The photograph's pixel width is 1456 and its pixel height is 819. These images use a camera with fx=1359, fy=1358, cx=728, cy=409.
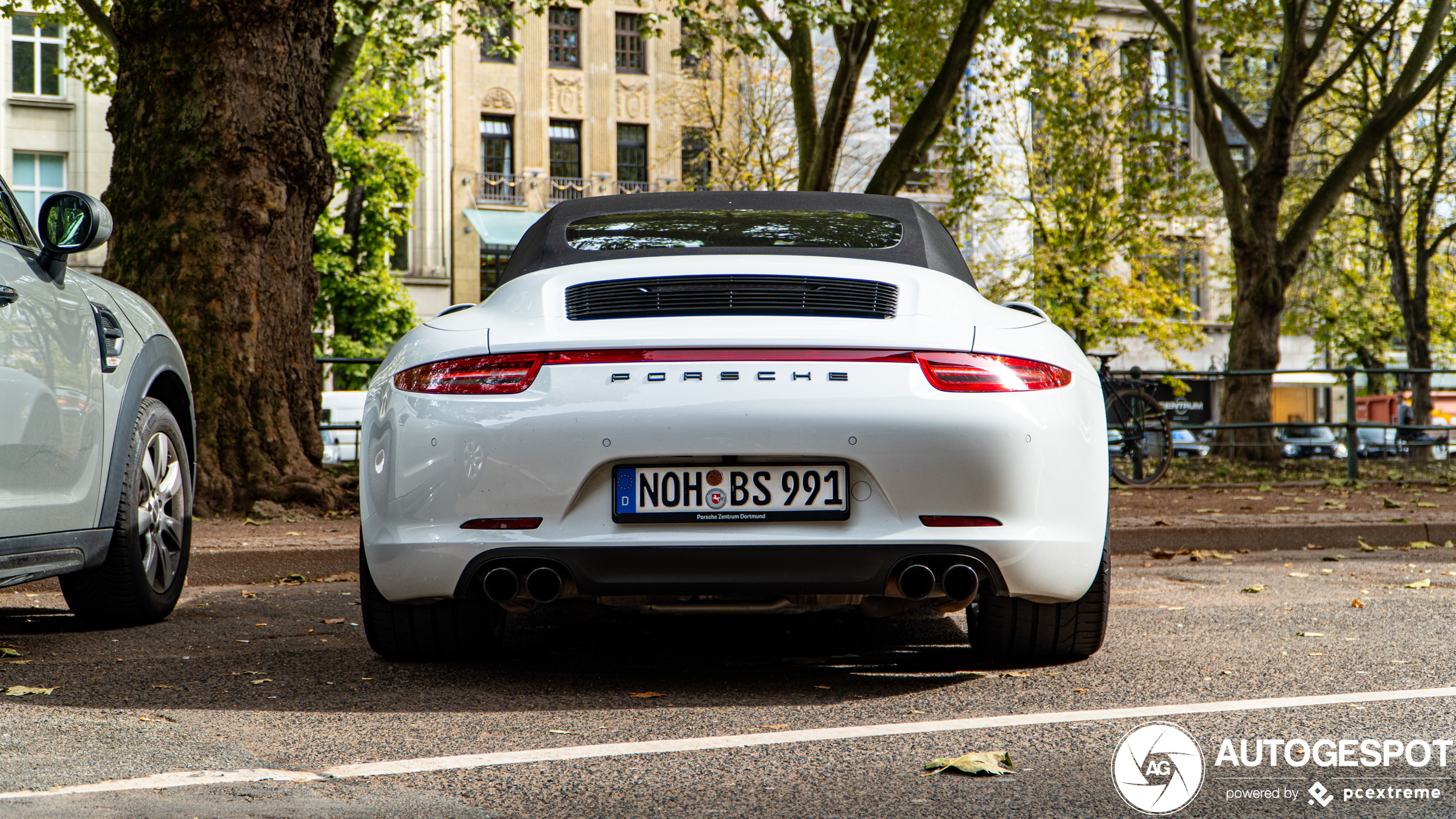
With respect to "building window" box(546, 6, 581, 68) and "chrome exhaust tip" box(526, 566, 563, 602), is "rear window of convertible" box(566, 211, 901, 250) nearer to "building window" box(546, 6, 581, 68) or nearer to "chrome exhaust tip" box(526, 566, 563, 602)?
"chrome exhaust tip" box(526, 566, 563, 602)

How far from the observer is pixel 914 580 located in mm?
3436

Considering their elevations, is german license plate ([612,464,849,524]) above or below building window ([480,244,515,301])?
below

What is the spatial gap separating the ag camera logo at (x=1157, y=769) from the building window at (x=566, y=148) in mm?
39761

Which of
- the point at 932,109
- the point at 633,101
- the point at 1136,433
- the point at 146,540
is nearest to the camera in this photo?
the point at 146,540

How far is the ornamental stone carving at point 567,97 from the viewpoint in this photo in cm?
4131

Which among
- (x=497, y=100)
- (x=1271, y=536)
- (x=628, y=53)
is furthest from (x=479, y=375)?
(x=628, y=53)

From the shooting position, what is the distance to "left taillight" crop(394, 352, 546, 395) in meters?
3.46

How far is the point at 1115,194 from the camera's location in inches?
1051

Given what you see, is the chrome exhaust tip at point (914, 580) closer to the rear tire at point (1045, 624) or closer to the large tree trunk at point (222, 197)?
the rear tire at point (1045, 624)

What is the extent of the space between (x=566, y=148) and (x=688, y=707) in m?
39.6

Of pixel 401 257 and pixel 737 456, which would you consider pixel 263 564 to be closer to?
pixel 737 456

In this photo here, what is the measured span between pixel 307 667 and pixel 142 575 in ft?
3.51

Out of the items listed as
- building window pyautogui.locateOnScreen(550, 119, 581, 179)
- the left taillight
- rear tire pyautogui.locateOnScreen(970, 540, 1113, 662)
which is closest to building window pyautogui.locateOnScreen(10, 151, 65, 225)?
building window pyautogui.locateOnScreen(550, 119, 581, 179)

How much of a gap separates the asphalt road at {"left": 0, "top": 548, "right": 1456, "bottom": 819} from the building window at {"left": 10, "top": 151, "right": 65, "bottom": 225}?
32426 mm
